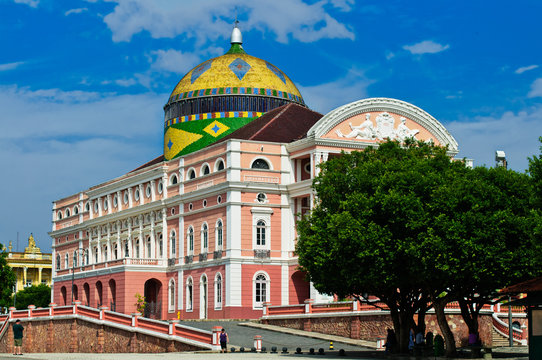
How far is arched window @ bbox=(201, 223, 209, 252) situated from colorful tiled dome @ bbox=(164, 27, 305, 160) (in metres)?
8.86

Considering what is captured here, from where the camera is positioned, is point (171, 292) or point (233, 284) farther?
point (171, 292)

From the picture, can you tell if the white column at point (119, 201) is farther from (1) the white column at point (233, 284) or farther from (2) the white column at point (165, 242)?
(1) the white column at point (233, 284)

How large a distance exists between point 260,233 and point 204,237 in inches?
171

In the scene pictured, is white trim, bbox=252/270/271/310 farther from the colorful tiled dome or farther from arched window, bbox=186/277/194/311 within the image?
the colorful tiled dome

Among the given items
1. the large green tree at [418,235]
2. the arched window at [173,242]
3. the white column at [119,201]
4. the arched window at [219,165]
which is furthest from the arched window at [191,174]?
the large green tree at [418,235]

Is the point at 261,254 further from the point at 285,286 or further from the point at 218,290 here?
the point at 218,290

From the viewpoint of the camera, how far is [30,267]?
129 m

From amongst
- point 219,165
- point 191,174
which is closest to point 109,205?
point 191,174

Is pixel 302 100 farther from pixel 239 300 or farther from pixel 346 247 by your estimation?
pixel 346 247

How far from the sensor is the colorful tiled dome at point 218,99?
244ft

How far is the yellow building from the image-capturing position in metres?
127

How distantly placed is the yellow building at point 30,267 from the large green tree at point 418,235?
291ft

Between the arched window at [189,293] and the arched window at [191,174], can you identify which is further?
the arched window at [191,174]

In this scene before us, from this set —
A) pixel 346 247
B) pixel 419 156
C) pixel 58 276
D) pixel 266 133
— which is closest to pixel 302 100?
pixel 266 133
